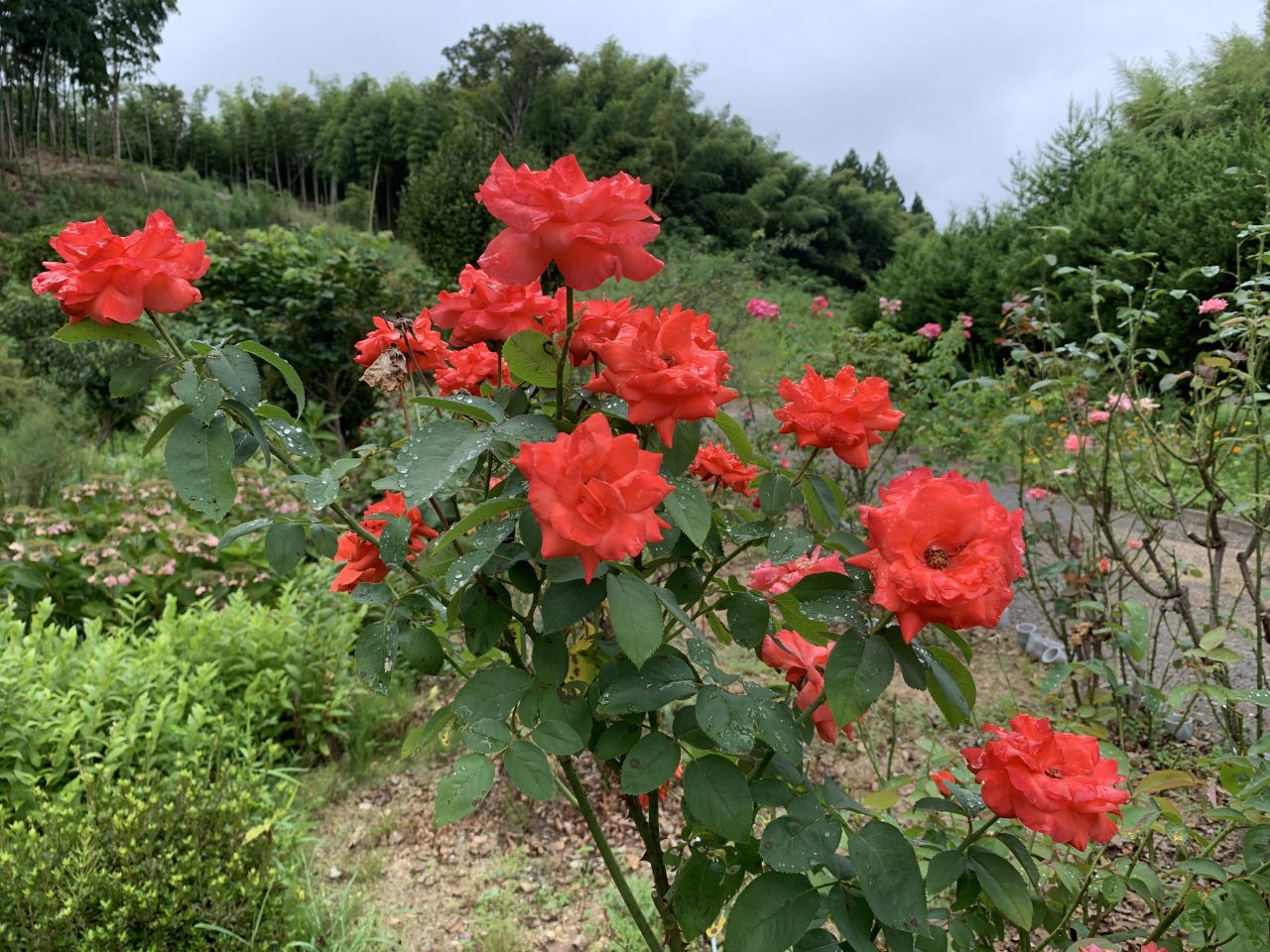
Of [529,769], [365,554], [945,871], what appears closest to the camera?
[529,769]

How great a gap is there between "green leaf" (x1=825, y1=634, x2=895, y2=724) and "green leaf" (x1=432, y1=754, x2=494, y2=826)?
25cm

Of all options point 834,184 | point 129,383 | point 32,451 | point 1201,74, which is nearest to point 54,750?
point 129,383

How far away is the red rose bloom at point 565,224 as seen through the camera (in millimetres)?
548

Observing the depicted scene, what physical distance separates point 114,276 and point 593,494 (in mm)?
434

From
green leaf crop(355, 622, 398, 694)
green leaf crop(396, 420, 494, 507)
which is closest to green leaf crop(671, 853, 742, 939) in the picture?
green leaf crop(355, 622, 398, 694)

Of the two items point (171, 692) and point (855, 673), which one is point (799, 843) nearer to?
point (855, 673)

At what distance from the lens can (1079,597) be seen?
7.72 ft

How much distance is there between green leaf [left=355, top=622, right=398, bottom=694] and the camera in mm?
695

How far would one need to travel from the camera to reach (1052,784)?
0.67 meters

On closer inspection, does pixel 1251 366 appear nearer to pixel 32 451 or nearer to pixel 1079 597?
pixel 1079 597

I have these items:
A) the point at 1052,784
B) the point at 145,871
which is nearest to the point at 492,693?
the point at 1052,784

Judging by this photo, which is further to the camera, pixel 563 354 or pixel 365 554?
pixel 365 554

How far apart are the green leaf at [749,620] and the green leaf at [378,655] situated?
0.30 metres

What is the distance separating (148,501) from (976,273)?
325 inches
